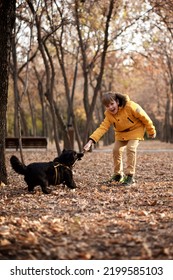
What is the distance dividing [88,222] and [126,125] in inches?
146

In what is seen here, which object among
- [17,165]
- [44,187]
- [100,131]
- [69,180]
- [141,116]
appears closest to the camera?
[17,165]

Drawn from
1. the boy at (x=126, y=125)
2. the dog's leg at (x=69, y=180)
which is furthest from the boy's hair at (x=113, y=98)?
the dog's leg at (x=69, y=180)

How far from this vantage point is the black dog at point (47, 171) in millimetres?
8245

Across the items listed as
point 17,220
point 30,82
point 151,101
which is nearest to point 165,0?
point 17,220

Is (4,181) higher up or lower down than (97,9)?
lower down

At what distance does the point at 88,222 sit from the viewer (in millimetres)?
5980

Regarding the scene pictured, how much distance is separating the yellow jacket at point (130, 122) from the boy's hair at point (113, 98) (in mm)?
102

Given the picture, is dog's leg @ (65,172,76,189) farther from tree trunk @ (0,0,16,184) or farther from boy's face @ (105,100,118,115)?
tree trunk @ (0,0,16,184)

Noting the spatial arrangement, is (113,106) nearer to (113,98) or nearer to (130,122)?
(113,98)

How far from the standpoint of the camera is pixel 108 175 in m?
12.3

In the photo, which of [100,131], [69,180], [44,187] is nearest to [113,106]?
[100,131]

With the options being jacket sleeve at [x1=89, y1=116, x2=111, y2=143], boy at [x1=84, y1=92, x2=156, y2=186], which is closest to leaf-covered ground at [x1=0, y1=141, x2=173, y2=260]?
boy at [x1=84, y1=92, x2=156, y2=186]

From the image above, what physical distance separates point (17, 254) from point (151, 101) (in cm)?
5658
